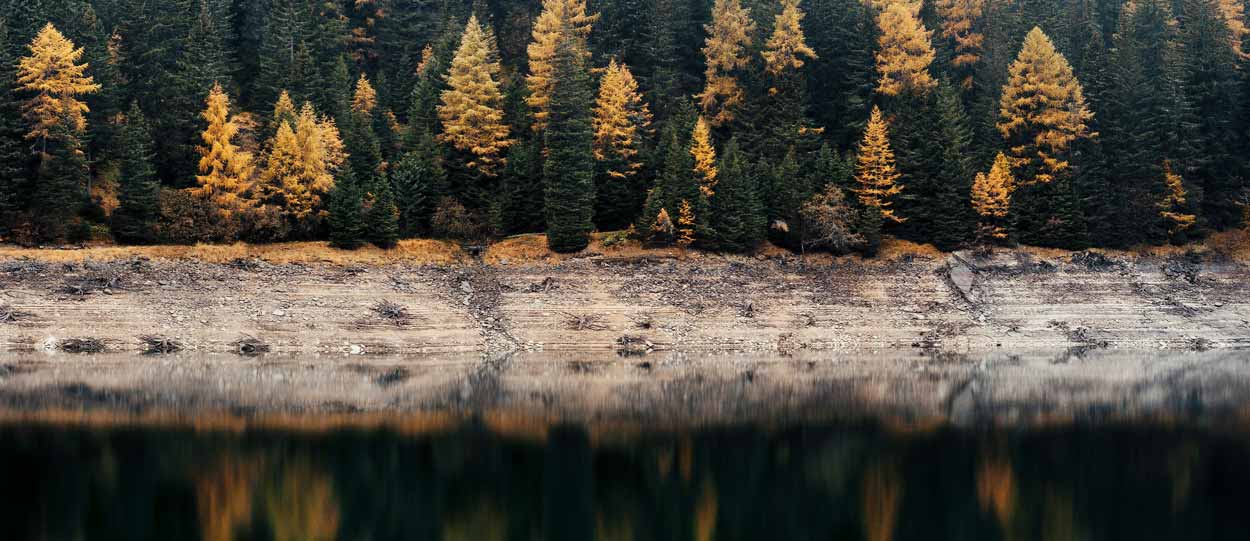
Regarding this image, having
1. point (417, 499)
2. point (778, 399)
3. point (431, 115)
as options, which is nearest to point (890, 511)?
point (417, 499)

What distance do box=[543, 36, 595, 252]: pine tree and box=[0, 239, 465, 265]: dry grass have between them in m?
6.52

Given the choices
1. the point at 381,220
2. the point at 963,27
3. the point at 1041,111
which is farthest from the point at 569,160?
the point at 963,27

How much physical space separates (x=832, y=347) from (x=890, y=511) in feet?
133

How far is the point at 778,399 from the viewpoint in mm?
53906

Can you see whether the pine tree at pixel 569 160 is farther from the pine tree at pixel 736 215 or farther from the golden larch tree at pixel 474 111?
the pine tree at pixel 736 215

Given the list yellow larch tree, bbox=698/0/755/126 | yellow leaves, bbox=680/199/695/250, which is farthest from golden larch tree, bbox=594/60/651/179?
yellow larch tree, bbox=698/0/755/126

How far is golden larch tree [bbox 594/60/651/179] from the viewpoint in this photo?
86.1 metres

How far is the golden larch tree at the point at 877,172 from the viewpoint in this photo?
84188mm

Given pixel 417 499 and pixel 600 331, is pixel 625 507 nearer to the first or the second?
pixel 417 499

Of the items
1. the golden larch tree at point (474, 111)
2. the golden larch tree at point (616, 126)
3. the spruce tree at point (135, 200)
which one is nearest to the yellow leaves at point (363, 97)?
the golden larch tree at point (474, 111)

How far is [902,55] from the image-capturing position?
9188 cm

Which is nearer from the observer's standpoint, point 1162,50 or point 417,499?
point 417,499

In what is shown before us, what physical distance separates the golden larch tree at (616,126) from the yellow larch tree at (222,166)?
74.1 feet

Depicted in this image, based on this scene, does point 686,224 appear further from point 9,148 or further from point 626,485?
point 626,485
